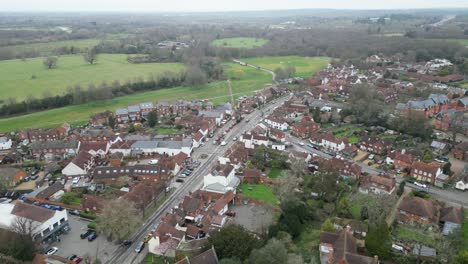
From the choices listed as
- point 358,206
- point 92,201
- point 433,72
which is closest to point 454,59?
point 433,72

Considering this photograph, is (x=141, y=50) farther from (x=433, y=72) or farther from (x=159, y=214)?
(x=159, y=214)

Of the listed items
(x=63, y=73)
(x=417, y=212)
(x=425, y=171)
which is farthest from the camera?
(x=63, y=73)

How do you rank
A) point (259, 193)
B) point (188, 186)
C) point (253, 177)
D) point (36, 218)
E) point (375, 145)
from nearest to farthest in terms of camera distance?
point (36, 218), point (259, 193), point (188, 186), point (253, 177), point (375, 145)

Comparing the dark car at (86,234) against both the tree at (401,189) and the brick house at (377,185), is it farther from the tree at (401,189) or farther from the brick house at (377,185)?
the tree at (401,189)

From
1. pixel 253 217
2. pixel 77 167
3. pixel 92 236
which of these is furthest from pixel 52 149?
pixel 253 217

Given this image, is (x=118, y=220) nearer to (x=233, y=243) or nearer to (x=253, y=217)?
(x=233, y=243)
